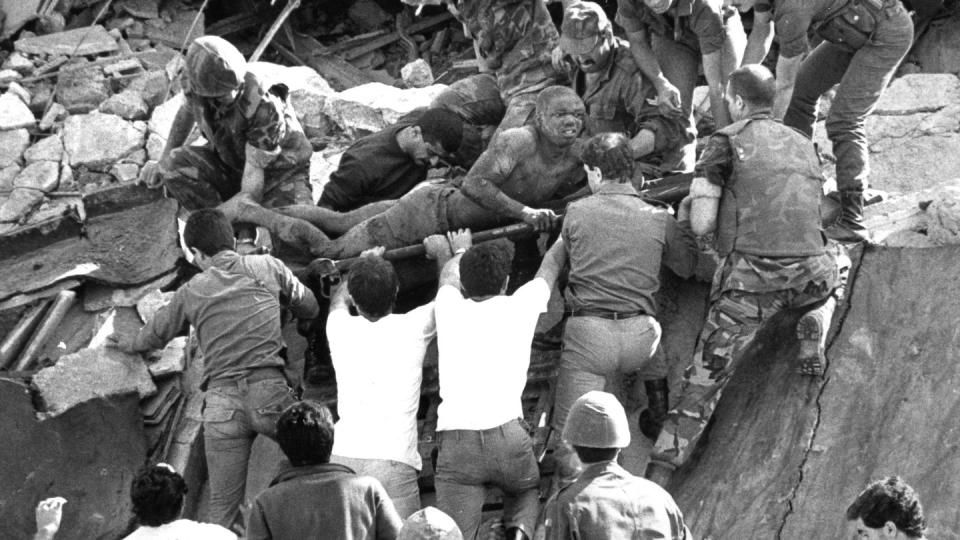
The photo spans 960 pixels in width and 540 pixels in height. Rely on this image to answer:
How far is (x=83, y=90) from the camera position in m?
13.6

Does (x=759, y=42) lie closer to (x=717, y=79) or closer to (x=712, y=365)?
(x=717, y=79)

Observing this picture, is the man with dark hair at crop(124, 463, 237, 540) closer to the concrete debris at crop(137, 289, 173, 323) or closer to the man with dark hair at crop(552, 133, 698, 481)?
the man with dark hair at crop(552, 133, 698, 481)

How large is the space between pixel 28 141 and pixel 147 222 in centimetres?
247

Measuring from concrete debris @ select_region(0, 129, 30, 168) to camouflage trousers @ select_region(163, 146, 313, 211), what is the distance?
2.65 m

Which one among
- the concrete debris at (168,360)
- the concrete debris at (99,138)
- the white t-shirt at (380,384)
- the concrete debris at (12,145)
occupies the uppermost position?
Result: the white t-shirt at (380,384)

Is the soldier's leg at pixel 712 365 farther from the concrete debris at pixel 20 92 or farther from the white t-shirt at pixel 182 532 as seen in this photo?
the concrete debris at pixel 20 92

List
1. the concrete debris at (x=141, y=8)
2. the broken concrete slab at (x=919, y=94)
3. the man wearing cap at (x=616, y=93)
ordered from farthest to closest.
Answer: the concrete debris at (x=141, y=8), the broken concrete slab at (x=919, y=94), the man wearing cap at (x=616, y=93)

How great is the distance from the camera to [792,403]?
9383 millimetres

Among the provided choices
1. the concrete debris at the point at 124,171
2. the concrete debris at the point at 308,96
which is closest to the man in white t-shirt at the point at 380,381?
the concrete debris at the point at 308,96

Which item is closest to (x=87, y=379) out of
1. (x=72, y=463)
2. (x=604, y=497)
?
(x=72, y=463)

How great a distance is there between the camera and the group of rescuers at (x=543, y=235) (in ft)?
28.5

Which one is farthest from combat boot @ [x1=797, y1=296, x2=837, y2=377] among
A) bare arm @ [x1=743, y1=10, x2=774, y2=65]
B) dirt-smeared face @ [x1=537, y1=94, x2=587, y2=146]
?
bare arm @ [x1=743, y1=10, x2=774, y2=65]

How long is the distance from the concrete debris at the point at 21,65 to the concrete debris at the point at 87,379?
14.7ft

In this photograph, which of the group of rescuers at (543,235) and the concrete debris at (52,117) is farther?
the concrete debris at (52,117)
